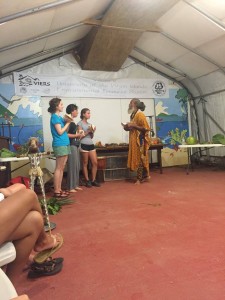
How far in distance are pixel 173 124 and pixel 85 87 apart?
2.50 m

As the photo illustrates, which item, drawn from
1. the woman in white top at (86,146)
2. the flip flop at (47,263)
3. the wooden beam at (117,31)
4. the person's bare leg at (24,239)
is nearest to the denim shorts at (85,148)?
the woman in white top at (86,146)

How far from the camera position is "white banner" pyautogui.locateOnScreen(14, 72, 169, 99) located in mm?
5633

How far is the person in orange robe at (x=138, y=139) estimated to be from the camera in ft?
14.8

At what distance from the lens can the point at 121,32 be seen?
4.68 m

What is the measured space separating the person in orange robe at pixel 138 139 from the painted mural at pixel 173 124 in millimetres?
2191

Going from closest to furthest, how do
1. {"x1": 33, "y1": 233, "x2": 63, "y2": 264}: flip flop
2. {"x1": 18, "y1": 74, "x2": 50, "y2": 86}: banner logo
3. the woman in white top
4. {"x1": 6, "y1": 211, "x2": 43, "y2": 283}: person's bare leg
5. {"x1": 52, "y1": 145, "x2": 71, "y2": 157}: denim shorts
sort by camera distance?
{"x1": 6, "y1": 211, "x2": 43, "y2": 283}: person's bare leg, {"x1": 33, "y1": 233, "x2": 63, "y2": 264}: flip flop, {"x1": 52, "y1": 145, "x2": 71, "y2": 157}: denim shorts, the woman in white top, {"x1": 18, "y1": 74, "x2": 50, "y2": 86}: banner logo

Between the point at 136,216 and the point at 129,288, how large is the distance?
1313mm

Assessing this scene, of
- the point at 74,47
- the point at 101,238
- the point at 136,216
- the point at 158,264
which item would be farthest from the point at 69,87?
the point at 158,264

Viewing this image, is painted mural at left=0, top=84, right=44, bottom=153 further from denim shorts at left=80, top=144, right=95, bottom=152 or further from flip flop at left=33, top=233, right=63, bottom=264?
flip flop at left=33, top=233, right=63, bottom=264

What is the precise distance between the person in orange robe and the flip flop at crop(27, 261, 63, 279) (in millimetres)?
3070

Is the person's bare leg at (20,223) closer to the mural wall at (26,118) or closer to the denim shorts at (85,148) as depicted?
the denim shorts at (85,148)

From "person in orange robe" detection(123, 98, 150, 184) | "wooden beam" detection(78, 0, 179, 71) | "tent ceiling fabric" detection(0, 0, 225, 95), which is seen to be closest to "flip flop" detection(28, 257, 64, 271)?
"tent ceiling fabric" detection(0, 0, 225, 95)

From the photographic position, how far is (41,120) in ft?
19.0

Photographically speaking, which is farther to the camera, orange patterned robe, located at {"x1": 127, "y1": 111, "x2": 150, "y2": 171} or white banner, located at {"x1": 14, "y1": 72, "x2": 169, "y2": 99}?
white banner, located at {"x1": 14, "y1": 72, "x2": 169, "y2": 99}
